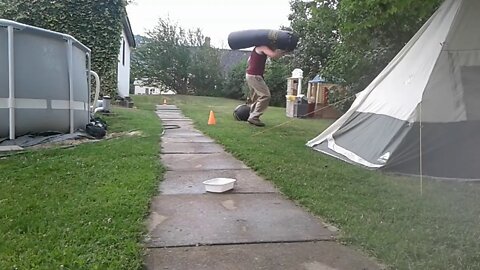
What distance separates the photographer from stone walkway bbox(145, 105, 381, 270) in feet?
8.45

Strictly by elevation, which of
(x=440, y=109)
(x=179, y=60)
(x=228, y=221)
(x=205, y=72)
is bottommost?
(x=228, y=221)

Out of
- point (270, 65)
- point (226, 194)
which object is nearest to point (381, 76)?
point (226, 194)

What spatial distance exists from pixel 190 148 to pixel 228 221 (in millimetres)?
3667

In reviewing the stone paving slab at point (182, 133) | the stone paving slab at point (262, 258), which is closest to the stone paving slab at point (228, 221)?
the stone paving slab at point (262, 258)

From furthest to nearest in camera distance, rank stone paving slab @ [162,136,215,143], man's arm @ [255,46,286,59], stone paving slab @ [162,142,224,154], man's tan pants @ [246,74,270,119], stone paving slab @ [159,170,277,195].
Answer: man's tan pants @ [246,74,270,119], man's arm @ [255,46,286,59], stone paving slab @ [162,136,215,143], stone paving slab @ [162,142,224,154], stone paving slab @ [159,170,277,195]

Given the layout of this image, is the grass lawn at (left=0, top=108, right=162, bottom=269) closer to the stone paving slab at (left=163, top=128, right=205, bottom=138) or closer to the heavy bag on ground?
the stone paving slab at (left=163, top=128, right=205, bottom=138)

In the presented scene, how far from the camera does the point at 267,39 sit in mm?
9609

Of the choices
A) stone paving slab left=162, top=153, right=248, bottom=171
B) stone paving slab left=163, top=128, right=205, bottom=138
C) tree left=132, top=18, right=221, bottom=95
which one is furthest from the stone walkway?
tree left=132, top=18, right=221, bottom=95

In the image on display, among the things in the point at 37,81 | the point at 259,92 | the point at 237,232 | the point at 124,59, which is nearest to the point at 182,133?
the point at 259,92

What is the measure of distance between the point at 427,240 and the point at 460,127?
2867 millimetres

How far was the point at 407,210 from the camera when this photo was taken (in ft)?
12.3

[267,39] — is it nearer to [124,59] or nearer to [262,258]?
[262,258]

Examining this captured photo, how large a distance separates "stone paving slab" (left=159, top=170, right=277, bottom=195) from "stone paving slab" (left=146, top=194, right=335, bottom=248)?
8.5 inches

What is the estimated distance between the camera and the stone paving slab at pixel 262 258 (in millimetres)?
2504
